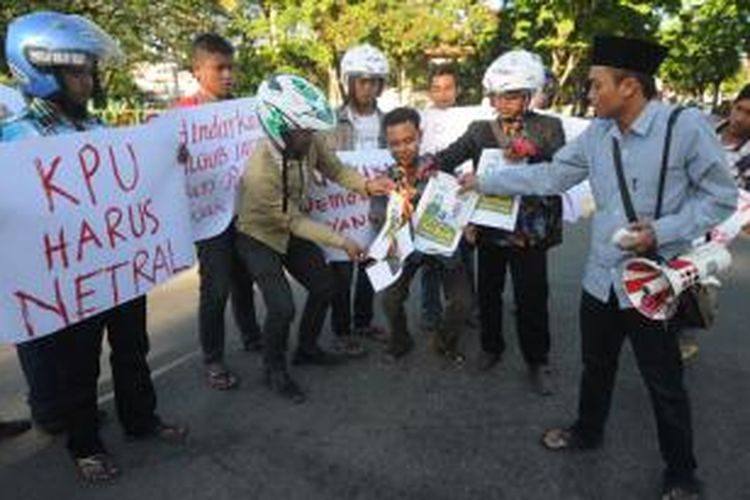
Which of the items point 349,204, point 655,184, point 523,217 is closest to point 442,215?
point 523,217

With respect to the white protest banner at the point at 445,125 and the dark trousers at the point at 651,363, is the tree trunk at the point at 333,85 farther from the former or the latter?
the dark trousers at the point at 651,363

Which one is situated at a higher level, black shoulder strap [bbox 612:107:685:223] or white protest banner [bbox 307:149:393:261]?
black shoulder strap [bbox 612:107:685:223]

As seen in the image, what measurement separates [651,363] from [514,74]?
1725mm

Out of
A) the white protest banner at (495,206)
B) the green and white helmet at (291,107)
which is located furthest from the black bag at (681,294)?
the green and white helmet at (291,107)

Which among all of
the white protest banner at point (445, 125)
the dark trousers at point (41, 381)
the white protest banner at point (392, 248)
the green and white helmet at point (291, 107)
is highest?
the green and white helmet at point (291, 107)

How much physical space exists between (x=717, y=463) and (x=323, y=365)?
2.51 m

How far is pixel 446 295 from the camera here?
543 centimetres

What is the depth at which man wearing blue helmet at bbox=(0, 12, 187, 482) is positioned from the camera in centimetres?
352

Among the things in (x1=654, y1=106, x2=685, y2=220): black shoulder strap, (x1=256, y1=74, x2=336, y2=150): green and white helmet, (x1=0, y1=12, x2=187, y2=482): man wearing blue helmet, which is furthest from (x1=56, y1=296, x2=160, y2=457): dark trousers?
(x1=654, y1=106, x2=685, y2=220): black shoulder strap

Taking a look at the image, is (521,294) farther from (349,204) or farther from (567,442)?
(349,204)

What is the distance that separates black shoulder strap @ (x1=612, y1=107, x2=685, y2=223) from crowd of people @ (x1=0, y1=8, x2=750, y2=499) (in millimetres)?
17

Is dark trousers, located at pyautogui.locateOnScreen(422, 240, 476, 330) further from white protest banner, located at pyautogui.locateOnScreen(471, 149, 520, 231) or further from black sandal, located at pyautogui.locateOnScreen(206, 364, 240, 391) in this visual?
black sandal, located at pyautogui.locateOnScreen(206, 364, 240, 391)

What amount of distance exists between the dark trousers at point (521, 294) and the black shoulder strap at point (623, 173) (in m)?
1.26

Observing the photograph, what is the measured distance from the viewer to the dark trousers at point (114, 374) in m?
3.85
